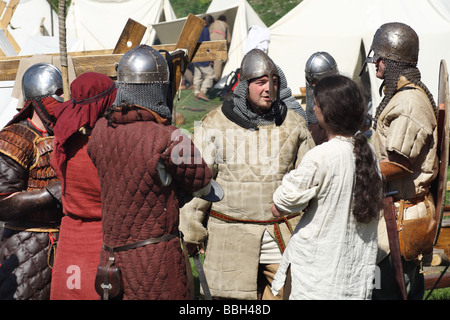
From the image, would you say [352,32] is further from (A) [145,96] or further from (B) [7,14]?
(A) [145,96]

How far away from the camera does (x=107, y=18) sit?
16.4 metres

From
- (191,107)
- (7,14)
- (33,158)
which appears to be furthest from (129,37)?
(191,107)

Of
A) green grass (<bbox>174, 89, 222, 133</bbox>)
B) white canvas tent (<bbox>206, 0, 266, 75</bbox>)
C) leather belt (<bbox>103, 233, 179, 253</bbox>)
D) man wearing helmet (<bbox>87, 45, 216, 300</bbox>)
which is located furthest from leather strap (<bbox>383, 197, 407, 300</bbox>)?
white canvas tent (<bbox>206, 0, 266, 75</bbox>)

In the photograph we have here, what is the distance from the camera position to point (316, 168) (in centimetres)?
285

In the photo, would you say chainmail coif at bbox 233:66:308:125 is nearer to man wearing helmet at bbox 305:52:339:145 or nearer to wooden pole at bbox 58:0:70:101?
wooden pole at bbox 58:0:70:101

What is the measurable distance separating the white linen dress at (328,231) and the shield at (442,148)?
0.91 metres

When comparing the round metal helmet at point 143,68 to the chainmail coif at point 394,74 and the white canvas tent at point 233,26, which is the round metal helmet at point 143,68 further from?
the white canvas tent at point 233,26

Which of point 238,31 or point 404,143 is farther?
point 238,31

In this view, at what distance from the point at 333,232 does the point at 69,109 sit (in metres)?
1.56

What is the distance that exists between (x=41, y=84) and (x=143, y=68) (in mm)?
1099

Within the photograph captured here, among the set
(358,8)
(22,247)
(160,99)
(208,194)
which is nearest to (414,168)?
(208,194)

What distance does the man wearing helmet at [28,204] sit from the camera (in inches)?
138

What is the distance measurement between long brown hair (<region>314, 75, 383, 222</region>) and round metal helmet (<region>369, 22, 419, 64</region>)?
3.93 ft
